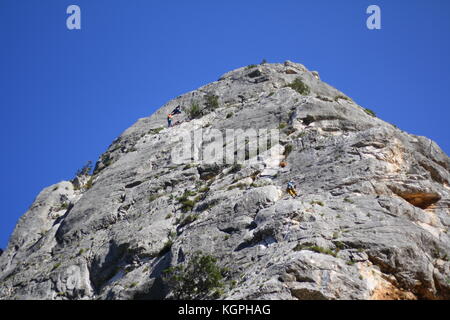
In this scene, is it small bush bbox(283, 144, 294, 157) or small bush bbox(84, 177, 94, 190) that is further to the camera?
small bush bbox(84, 177, 94, 190)

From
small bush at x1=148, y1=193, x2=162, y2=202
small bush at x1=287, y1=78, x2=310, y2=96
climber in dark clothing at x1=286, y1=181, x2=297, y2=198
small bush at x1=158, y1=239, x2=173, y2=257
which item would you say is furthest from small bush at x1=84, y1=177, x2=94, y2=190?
climber in dark clothing at x1=286, y1=181, x2=297, y2=198

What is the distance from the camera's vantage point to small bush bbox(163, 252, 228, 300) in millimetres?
25344

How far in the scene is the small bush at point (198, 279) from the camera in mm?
25344

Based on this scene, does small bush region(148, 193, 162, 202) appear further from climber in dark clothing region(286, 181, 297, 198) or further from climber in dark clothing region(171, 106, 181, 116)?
climber in dark clothing region(171, 106, 181, 116)

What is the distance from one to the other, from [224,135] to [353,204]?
1491 cm

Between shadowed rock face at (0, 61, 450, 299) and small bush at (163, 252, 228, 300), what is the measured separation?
0.73m

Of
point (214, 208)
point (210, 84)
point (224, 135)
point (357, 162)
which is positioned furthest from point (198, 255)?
point (210, 84)

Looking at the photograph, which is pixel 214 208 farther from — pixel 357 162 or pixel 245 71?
pixel 245 71

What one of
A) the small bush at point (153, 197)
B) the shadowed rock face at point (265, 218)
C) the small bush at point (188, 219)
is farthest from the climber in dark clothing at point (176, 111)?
the small bush at point (188, 219)

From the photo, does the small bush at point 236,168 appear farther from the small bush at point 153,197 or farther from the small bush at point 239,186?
the small bush at point 153,197

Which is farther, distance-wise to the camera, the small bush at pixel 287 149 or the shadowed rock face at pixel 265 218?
the small bush at pixel 287 149

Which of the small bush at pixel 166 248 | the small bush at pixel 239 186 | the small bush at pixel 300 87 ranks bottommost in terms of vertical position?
the small bush at pixel 166 248

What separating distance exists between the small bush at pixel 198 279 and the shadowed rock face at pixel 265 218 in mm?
734

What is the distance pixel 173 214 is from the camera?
34000 millimetres
